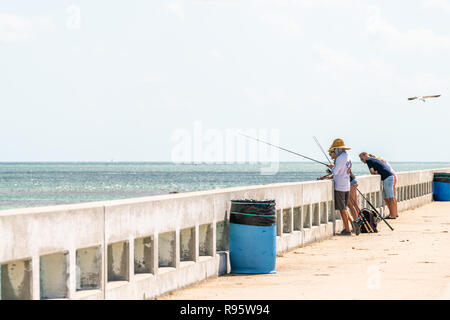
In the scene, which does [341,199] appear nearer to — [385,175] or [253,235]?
[385,175]

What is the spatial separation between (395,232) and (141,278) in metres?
11.3

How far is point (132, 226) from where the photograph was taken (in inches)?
417

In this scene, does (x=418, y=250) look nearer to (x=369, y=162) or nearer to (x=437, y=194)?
(x=369, y=162)

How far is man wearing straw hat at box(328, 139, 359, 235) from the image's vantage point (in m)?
A: 19.4

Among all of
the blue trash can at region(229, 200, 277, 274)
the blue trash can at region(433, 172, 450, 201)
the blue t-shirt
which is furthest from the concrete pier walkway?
the blue trash can at region(433, 172, 450, 201)

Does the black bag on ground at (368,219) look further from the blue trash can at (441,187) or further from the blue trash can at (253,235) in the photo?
the blue trash can at (441,187)

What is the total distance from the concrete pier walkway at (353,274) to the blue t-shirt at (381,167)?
4605mm

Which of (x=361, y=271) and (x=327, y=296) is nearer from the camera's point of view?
(x=327, y=296)

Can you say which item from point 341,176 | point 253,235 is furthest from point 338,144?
point 253,235

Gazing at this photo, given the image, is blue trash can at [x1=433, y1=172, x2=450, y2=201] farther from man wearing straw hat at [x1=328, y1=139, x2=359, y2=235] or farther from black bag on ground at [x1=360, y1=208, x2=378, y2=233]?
man wearing straw hat at [x1=328, y1=139, x2=359, y2=235]

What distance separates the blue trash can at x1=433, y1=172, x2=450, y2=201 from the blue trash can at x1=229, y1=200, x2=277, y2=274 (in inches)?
948

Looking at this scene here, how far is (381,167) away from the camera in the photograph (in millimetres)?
24672

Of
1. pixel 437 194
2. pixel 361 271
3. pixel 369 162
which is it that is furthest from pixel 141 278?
pixel 437 194

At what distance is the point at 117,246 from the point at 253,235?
310 cm
